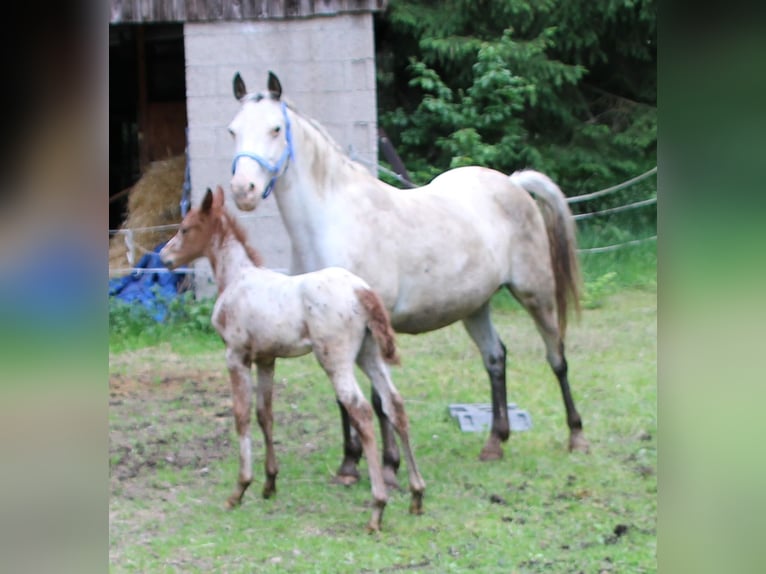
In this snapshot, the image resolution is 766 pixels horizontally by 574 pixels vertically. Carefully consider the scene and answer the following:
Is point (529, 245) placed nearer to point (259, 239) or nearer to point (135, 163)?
point (259, 239)

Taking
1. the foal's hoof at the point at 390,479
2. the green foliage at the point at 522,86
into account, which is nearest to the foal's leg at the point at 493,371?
the foal's hoof at the point at 390,479

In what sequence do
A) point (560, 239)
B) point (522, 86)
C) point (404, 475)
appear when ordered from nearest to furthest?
point (404, 475) → point (560, 239) → point (522, 86)

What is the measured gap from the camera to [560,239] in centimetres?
525

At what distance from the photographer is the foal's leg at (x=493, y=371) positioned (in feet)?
16.6

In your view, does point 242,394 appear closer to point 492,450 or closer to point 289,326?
point 289,326

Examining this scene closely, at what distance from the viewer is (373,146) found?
798cm

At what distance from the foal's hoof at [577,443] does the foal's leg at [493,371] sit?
36cm

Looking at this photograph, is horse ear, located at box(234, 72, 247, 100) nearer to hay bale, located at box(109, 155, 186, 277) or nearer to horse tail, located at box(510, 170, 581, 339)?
horse tail, located at box(510, 170, 581, 339)

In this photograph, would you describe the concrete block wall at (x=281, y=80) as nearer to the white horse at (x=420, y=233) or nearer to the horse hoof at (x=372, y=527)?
the white horse at (x=420, y=233)

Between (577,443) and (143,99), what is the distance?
710 centimetres

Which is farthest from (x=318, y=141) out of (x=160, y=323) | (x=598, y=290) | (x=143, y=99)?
(x=143, y=99)

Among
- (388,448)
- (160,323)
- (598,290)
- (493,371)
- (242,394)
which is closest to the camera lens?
(242,394)

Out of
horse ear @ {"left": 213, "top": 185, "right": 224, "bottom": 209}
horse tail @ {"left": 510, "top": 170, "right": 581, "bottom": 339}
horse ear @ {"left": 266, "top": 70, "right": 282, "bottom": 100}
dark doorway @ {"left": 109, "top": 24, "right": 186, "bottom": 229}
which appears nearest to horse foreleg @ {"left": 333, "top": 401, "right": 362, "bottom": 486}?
horse ear @ {"left": 213, "top": 185, "right": 224, "bottom": 209}

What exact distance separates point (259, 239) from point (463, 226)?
12.0 ft
